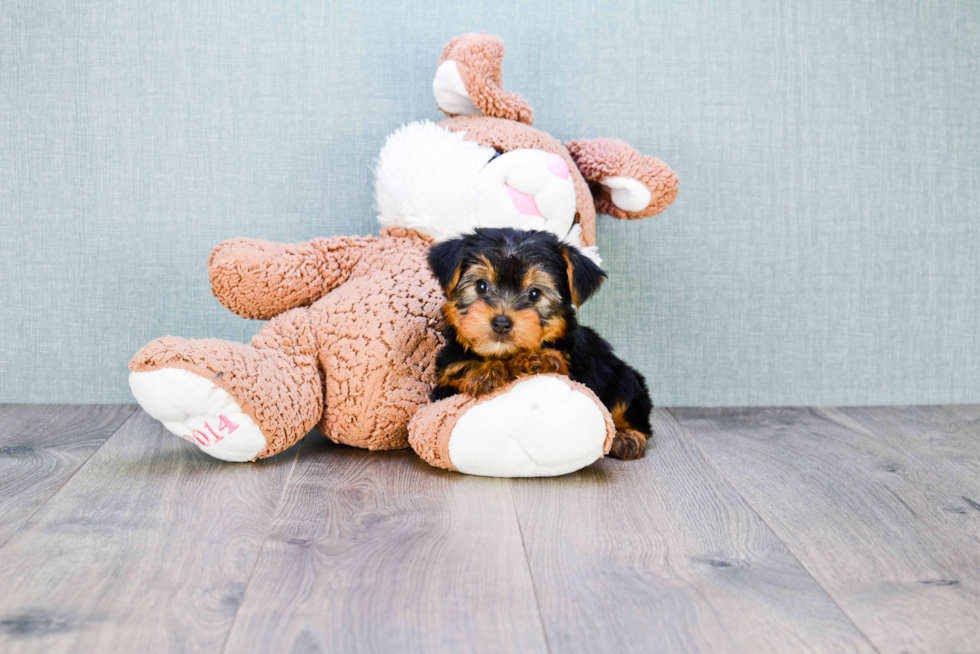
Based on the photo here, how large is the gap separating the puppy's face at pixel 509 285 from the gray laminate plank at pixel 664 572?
38 centimetres

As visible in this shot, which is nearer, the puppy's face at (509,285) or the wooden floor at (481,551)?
the wooden floor at (481,551)

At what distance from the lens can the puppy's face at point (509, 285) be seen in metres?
1.83

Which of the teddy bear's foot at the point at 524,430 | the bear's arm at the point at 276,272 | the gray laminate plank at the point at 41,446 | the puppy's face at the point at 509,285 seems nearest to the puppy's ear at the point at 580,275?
the puppy's face at the point at 509,285

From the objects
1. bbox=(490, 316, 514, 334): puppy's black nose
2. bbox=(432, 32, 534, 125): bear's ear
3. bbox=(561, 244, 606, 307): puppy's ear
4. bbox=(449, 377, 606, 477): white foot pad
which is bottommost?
bbox=(449, 377, 606, 477): white foot pad

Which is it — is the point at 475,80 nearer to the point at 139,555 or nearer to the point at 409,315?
the point at 409,315

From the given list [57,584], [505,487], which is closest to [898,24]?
[505,487]

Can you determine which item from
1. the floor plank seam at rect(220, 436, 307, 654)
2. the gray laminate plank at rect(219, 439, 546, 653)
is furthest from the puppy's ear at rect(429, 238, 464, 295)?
the floor plank seam at rect(220, 436, 307, 654)

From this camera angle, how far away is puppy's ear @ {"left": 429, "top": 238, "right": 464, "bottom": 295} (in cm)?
192

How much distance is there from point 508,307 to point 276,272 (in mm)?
720

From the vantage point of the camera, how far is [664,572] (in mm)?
1429

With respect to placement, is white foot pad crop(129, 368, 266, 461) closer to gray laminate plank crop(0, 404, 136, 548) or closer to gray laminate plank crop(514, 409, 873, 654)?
gray laminate plank crop(0, 404, 136, 548)

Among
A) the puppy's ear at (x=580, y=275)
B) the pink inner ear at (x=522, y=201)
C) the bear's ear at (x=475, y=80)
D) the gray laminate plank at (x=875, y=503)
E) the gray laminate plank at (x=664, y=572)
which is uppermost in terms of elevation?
the bear's ear at (x=475, y=80)

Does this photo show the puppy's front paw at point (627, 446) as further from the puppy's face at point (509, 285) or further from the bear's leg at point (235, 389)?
the bear's leg at point (235, 389)

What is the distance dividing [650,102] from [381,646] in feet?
7.14
